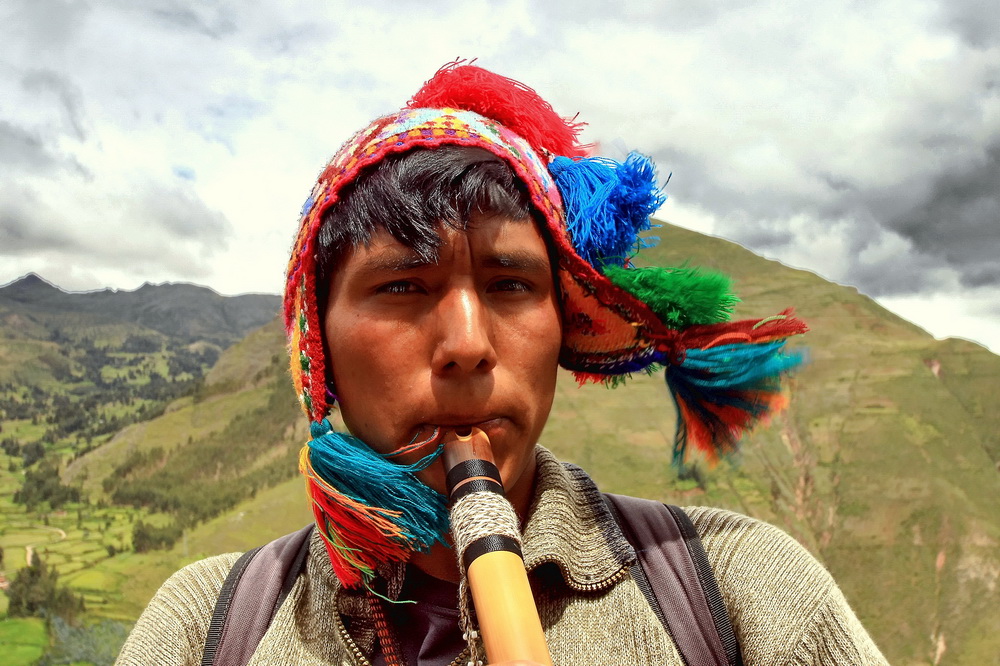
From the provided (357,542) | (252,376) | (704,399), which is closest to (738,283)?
(704,399)

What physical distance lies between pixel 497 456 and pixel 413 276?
455 millimetres

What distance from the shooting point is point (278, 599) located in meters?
1.64

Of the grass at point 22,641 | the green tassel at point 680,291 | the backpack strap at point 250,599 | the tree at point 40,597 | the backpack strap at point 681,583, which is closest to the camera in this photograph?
Result: the backpack strap at point 681,583

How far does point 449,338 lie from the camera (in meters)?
1.39

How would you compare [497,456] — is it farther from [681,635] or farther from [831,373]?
[831,373]

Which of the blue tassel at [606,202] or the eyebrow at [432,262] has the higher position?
the blue tassel at [606,202]

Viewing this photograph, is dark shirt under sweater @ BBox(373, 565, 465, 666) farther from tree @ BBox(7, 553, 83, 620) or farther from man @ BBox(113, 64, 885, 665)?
tree @ BBox(7, 553, 83, 620)

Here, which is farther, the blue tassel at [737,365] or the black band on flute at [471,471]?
the blue tassel at [737,365]

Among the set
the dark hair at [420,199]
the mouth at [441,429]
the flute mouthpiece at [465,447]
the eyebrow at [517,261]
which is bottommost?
the flute mouthpiece at [465,447]

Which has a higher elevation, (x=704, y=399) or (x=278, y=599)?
(x=704, y=399)

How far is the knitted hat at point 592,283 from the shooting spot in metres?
1.59

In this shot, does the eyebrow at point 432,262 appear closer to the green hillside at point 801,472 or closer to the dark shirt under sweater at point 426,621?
the dark shirt under sweater at point 426,621

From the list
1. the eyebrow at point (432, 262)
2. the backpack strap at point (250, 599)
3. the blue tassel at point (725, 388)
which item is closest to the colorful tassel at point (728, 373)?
the blue tassel at point (725, 388)

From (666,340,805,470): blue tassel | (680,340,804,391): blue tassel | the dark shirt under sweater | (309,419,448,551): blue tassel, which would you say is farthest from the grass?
(680,340,804,391): blue tassel
